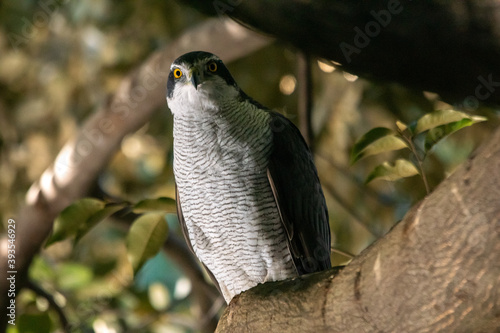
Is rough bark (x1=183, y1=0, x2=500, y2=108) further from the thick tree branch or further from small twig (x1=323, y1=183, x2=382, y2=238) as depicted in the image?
the thick tree branch

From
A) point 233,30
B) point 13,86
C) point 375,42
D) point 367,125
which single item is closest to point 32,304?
point 233,30

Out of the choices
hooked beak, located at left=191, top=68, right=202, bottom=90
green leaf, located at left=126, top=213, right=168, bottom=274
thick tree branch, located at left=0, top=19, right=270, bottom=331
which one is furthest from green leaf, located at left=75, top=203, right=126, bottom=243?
thick tree branch, located at left=0, top=19, right=270, bottom=331

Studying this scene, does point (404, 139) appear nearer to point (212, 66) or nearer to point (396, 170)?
point (396, 170)

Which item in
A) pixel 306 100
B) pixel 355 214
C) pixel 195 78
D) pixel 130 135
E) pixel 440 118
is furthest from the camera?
pixel 130 135

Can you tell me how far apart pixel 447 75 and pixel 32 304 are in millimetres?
2208

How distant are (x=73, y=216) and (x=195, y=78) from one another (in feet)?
2.29

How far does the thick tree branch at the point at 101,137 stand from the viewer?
3396 mm

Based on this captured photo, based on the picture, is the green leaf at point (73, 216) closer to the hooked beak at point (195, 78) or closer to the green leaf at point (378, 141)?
the hooked beak at point (195, 78)
